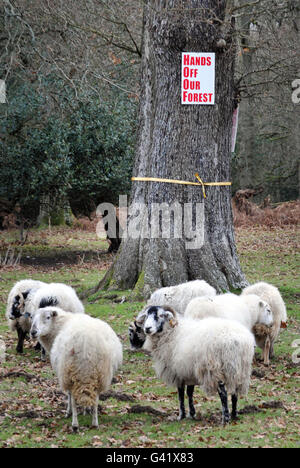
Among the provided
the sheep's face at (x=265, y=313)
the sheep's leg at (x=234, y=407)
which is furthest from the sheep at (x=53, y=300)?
the sheep's leg at (x=234, y=407)

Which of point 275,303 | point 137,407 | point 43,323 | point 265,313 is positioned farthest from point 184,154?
point 137,407

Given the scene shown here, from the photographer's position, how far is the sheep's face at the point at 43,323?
7.57 metres

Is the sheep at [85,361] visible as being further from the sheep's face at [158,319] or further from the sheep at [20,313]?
the sheep at [20,313]

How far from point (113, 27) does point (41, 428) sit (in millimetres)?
14085

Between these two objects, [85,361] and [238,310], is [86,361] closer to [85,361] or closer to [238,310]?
[85,361]

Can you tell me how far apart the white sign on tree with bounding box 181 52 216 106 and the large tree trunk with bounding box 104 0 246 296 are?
0.11m

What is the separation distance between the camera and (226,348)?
6520 mm

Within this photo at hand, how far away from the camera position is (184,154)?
39.1 feet

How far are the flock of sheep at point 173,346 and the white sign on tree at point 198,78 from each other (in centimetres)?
444

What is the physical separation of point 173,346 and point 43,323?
5.01 ft

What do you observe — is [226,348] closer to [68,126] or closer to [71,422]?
[71,422]

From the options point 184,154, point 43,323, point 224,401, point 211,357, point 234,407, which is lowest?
point 234,407
